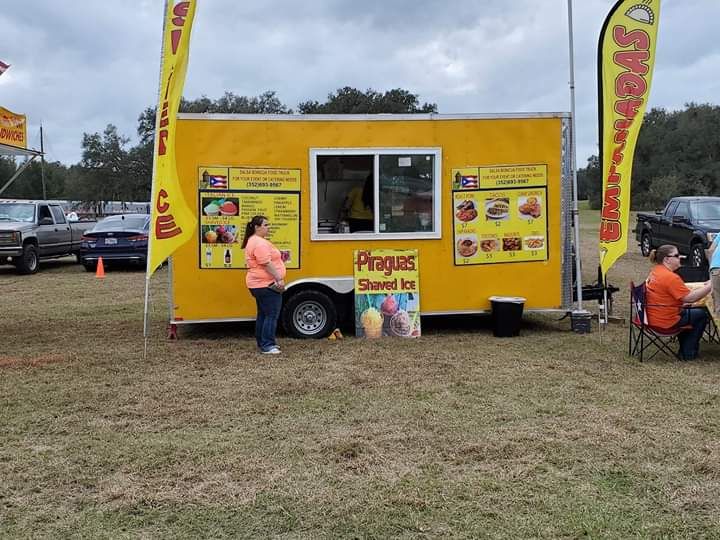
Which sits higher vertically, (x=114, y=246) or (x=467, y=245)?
(x=114, y=246)

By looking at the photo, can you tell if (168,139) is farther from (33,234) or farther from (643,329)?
(33,234)

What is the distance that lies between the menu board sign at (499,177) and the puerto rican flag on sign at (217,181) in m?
2.67

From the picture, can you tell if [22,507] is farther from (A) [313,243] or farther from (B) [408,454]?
(A) [313,243]

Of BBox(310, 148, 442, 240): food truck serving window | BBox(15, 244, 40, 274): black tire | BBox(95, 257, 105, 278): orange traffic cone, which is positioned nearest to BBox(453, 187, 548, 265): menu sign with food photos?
BBox(310, 148, 442, 240): food truck serving window

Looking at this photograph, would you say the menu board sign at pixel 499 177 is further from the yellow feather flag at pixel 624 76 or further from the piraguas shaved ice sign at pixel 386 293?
the piraguas shaved ice sign at pixel 386 293

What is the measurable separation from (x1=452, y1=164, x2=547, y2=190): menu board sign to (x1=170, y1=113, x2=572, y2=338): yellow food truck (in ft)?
0.04

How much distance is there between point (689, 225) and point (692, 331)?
31.1ft

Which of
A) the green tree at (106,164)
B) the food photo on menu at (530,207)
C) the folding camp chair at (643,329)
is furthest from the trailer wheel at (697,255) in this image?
the green tree at (106,164)

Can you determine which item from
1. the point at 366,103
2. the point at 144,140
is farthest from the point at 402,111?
the point at 144,140

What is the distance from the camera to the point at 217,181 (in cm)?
785

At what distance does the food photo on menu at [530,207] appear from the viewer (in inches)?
323

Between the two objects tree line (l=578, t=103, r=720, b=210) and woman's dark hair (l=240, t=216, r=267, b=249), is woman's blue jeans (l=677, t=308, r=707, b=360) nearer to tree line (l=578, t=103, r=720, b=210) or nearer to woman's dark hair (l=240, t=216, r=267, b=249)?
woman's dark hair (l=240, t=216, r=267, b=249)

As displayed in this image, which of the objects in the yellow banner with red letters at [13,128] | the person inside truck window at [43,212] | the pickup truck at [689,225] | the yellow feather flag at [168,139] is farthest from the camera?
Answer: the person inside truck window at [43,212]

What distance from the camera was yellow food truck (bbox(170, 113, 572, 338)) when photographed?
7.88m
